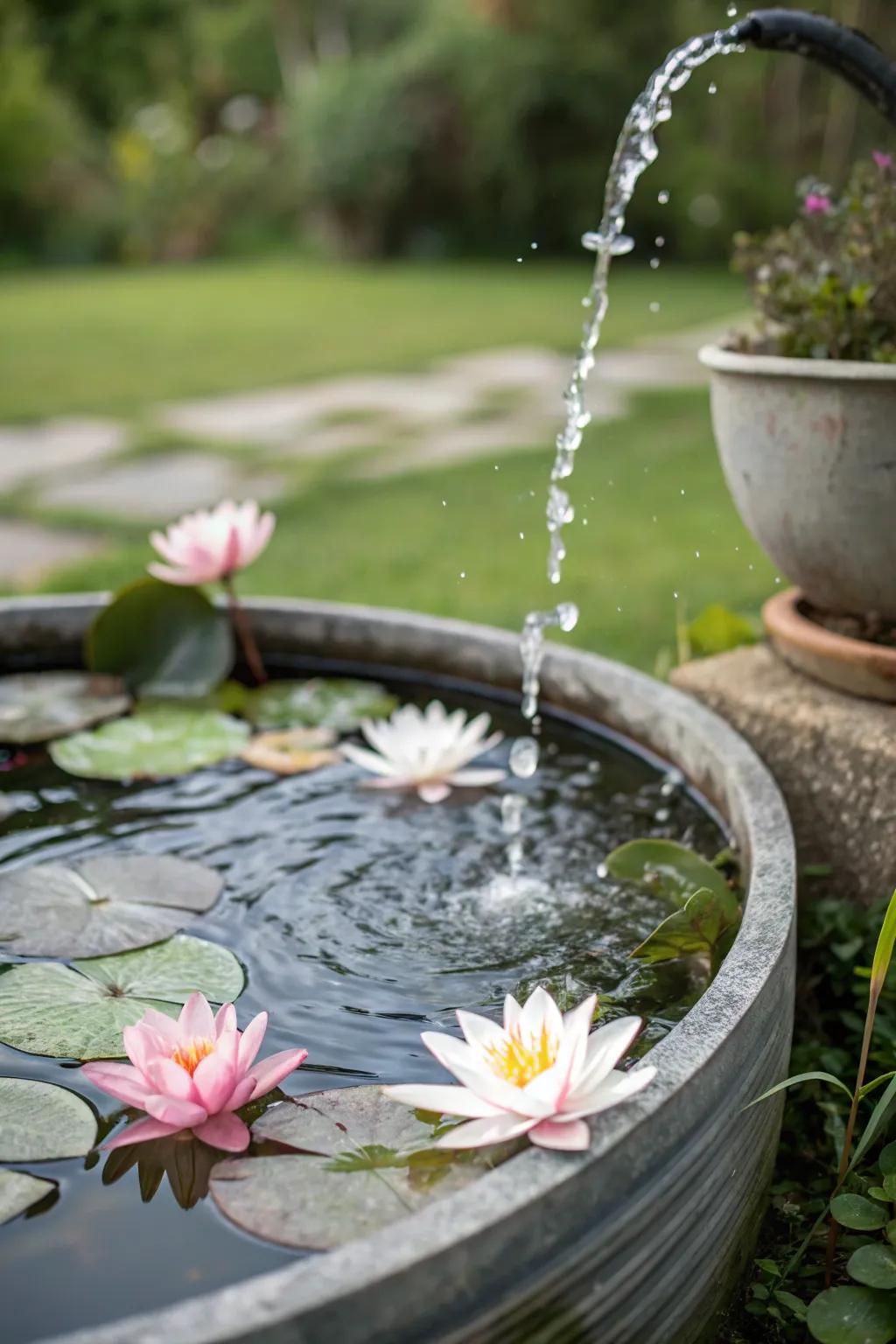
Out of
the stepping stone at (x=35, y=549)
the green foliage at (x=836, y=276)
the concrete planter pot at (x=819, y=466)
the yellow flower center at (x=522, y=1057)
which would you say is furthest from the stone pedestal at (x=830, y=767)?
the stepping stone at (x=35, y=549)

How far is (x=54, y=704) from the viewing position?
6.07ft

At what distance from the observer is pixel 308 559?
11.0 feet

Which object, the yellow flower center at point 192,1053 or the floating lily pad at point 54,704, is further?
the floating lily pad at point 54,704

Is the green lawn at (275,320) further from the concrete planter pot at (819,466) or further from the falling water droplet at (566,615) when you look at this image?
the concrete planter pot at (819,466)

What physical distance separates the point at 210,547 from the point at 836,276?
932mm

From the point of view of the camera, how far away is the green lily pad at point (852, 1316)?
92 centimetres

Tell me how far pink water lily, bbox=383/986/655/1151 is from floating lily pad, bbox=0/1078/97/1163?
10.7 inches

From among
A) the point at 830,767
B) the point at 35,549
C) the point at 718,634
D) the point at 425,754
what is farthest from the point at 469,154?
the point at 830,767

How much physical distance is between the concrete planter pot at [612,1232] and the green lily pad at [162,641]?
929mm

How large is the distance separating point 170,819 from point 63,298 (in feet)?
26.0

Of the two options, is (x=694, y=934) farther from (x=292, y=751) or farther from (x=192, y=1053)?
(x=292, y=751)

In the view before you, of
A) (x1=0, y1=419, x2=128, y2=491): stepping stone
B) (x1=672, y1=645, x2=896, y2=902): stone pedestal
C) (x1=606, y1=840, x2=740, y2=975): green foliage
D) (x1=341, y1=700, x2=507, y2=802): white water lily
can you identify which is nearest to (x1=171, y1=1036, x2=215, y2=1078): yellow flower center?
(x1=606, y1=840, x2=740, y2=975): green foliage

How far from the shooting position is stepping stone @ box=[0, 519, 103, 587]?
3.10 meters

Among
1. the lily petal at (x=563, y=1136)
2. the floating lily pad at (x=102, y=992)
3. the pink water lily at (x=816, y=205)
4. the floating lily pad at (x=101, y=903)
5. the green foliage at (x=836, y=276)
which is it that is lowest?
the floating lily pad at (x=101, y=903)
